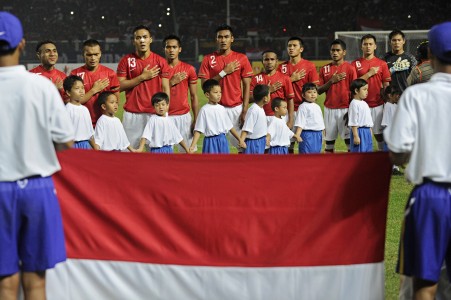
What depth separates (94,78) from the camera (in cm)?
1048

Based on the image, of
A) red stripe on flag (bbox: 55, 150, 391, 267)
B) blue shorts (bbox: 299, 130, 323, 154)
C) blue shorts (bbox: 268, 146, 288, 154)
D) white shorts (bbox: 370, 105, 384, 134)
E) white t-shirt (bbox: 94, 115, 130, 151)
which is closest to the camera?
red stripe on flag (bbox: 55, 150, 391, 267)

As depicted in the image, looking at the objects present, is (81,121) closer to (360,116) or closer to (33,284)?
(360,116)

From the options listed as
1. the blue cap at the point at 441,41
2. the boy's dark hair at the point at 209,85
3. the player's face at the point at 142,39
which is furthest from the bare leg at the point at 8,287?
the player's face at the point at 142,39

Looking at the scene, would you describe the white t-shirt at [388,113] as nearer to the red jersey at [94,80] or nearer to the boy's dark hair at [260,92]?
the boy's dark hair at [260,92]

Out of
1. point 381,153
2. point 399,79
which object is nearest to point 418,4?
point 399,79

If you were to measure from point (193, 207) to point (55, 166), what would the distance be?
111 cm

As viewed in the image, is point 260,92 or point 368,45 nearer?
point 260,92

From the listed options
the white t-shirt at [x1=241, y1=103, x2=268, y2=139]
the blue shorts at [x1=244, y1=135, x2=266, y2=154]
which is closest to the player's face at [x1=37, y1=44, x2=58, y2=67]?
the white t-shirt at [x1=241, y1=103, x2=268, y2=139]

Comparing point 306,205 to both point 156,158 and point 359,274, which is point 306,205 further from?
point 156,158

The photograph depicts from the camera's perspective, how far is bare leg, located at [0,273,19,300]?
4602mm

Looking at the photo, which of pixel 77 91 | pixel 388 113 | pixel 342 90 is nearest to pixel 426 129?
pixel 77 91

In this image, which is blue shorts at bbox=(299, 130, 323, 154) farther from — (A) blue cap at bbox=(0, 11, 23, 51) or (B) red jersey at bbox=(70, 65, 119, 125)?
(A) blue cap at bbox=(0, 11, 23, 51)

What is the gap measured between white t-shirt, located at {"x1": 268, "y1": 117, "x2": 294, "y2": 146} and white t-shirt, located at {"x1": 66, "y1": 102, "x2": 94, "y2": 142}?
8.67 ft

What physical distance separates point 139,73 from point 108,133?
157cm
